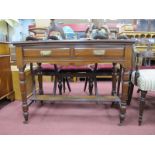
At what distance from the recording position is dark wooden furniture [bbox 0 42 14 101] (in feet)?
7.68

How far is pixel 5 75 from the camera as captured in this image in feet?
7.95

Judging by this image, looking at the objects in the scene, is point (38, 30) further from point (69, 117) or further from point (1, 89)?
point (69, 117)

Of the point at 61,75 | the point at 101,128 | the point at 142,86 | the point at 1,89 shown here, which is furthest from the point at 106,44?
the point at 1,89

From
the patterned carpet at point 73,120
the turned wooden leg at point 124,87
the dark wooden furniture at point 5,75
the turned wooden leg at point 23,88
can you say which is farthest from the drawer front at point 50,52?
the dark wooden furniture at point 5,75

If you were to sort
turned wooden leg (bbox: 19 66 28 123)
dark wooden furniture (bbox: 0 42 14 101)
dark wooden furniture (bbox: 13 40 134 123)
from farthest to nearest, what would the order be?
dark wooden furniture (bbox: 0 42 14 101) < turned wooden leg (bbox: 19 66 28 123) < dark wooden furniture (bbox: 13 40 134 123)

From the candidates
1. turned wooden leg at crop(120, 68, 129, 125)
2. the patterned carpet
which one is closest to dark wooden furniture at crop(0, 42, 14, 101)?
the patterned carpet

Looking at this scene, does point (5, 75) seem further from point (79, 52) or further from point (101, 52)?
point (101, 52)

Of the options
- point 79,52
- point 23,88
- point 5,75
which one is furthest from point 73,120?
point 5,75

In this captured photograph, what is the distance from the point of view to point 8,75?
2.50m

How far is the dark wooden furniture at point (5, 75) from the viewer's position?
7.68 feet

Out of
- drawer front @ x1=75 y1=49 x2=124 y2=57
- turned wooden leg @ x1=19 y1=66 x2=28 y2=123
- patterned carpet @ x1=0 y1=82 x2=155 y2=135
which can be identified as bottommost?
patterned carpet @ x1=0 y1=82 x2=155 y2=135

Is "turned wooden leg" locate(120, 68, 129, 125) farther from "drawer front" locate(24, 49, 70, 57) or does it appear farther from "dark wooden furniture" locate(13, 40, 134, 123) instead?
"drawer front" locate(24, 49, 70, 57)

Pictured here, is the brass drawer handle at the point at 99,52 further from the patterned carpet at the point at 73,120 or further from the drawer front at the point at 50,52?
the patterned carpet at the point at 73,120

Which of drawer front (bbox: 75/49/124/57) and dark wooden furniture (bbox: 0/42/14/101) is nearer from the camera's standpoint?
drawer front (bbox: 75/49/124/57)
